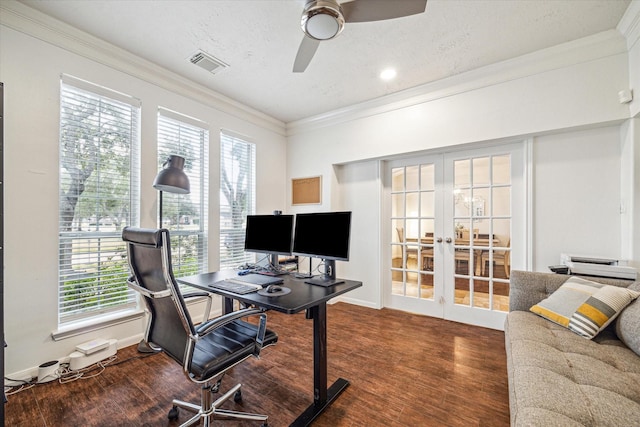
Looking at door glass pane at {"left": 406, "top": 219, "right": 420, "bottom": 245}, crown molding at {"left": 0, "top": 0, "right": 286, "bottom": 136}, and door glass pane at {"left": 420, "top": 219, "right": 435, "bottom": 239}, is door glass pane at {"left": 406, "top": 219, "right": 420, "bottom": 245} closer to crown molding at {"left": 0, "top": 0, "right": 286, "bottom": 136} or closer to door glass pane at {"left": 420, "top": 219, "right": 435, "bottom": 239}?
door glass pane at {"left": 420, "top": 219, "right": 435, "bottom": 239}

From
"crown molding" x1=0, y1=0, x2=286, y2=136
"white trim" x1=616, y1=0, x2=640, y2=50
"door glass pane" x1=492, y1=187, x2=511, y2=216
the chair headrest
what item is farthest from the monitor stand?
"white trim" x1=616, y1=0, x2=640, y2=50

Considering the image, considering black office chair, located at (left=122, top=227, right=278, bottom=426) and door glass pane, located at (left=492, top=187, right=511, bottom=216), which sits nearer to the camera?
black office chair, located at (left=122, top=227, right=278, bottom=426)

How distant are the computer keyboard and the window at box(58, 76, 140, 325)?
1.32 meters

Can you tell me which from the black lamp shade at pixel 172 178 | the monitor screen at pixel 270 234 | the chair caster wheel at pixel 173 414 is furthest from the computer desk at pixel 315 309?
the black lamp shade at pixel 172 178

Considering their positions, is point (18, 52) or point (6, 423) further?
point (18, 52)

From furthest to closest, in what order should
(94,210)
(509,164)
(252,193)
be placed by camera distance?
(252,193), (509,164), (94,210)

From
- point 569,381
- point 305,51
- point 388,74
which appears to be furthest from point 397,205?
point 569,381

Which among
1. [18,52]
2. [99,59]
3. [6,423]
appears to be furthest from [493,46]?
[6,423]

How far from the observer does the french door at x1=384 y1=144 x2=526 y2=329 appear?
2.95 m

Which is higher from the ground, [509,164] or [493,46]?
[493,46]

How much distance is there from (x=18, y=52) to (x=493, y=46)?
391cm

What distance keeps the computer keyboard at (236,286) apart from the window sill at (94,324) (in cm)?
130

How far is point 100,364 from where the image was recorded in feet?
7.36

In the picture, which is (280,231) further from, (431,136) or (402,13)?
(431,136)
